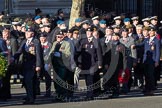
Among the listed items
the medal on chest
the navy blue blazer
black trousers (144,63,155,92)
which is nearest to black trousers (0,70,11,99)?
the navy blue blazer

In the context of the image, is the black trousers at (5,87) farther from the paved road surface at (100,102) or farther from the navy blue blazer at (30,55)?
the navy blue blazer at (30,55)

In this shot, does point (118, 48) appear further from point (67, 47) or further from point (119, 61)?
point (67, 47)

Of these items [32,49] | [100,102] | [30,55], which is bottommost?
[100,102]

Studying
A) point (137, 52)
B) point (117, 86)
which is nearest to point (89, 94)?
point (117, 86)

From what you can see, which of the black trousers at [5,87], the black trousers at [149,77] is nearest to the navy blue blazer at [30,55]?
the black trousers at [5,87]

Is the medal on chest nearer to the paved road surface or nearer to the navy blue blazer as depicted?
the navy blue blazer

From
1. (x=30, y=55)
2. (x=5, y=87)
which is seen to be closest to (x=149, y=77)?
(x=30, y=55)

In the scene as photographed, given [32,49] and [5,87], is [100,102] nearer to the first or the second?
[32,49]

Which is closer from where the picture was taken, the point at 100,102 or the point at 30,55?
the point at 30,55

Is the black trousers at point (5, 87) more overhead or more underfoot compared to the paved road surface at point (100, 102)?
more overhead

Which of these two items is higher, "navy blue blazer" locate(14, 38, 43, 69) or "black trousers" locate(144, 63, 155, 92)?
"navy blue blazer" locate(14, 38, 43, 69)

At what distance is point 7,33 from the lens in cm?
1427

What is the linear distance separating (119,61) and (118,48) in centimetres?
37

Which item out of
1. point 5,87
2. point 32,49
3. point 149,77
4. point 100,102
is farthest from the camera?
point 149,77
